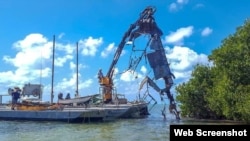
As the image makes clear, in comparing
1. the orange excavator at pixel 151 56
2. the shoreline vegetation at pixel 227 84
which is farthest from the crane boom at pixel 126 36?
the shoreline vegetation at pixel 227 84

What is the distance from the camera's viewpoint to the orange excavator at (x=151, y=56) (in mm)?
53375

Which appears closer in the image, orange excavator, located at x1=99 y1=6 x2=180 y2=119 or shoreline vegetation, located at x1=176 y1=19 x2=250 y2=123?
shoreline vegetation, located at x1=176 y1=19 x2=250 y2=123

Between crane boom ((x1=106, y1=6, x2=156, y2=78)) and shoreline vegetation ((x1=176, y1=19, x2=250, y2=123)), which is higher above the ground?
crane boom ((x1=106, y1=6, x2=156, y2=78))

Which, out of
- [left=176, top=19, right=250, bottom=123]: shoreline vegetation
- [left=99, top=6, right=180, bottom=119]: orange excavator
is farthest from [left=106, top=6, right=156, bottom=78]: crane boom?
[left=176, top=19, right=250, bottom=123]: shoreline vegetation

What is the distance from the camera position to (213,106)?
145 ft

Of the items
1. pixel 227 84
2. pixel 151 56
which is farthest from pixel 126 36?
pixel 227 84

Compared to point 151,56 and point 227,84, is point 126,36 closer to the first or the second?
point 151,56

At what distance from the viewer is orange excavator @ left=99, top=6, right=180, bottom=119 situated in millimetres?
53375

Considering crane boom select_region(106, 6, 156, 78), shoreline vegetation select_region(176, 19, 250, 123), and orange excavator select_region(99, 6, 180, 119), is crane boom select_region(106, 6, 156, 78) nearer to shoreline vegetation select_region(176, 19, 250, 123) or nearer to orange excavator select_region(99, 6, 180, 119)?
orange excavator select_region(99, 6, 180, 119)

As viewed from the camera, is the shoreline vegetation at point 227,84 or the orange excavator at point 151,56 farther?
the orange excavator at point 151,56

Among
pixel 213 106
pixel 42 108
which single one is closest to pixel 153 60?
pixel 213 106

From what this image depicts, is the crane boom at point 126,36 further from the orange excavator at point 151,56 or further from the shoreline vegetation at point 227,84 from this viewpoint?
the shoreline vegetation at point 227,84

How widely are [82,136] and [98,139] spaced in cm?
252

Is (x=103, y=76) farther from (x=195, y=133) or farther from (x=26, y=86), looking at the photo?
(x=195, y=133)
